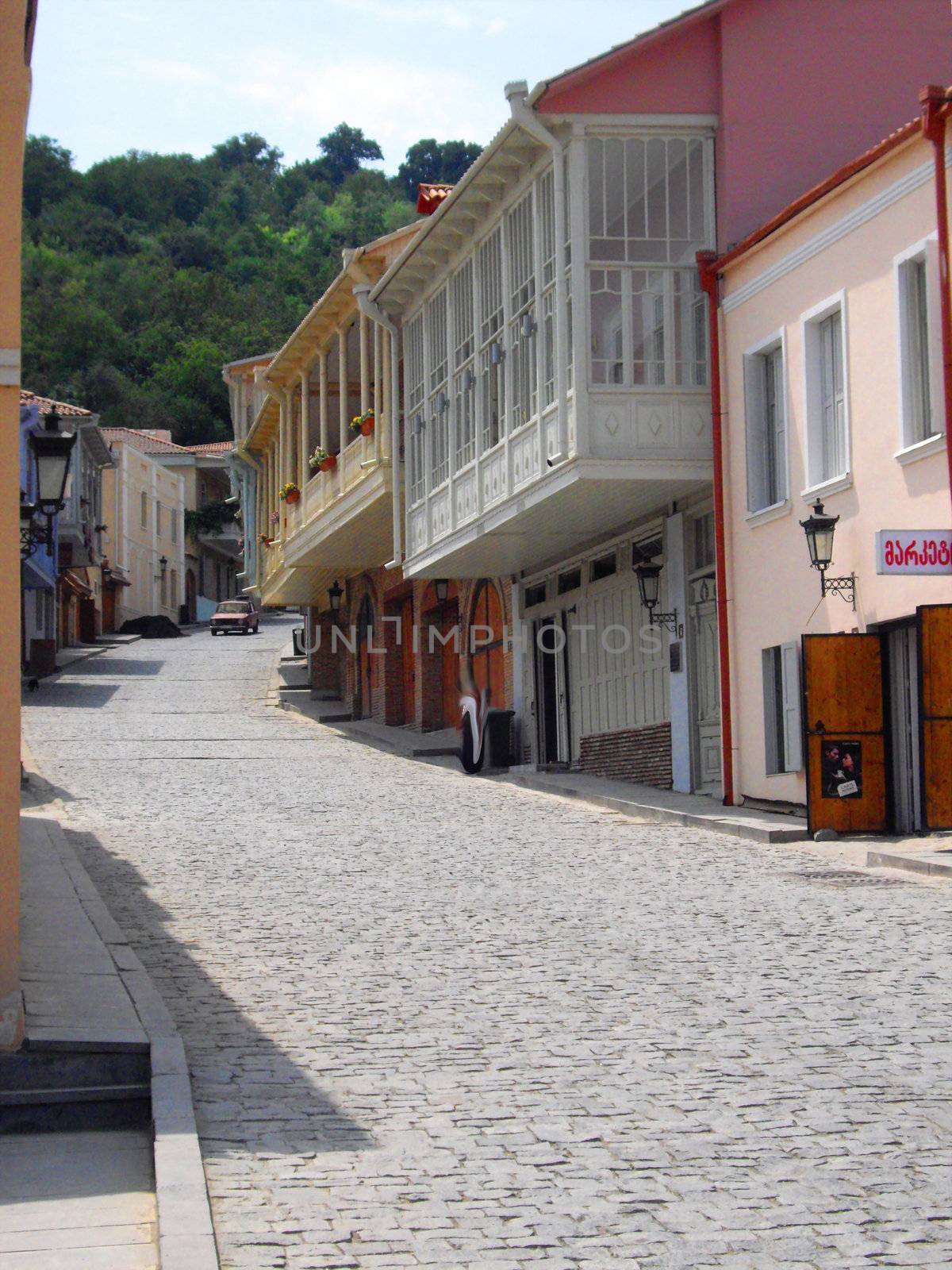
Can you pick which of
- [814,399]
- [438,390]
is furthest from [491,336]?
[814,399]

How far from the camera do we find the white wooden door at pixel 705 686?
18.1 metres

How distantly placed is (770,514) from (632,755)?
5.16 meters

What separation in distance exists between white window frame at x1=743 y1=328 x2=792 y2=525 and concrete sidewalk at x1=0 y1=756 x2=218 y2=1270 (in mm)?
8484

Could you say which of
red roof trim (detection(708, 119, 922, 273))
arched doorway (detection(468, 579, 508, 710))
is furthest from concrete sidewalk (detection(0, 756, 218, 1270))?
arched doorway (detection(468, 579, 508, 710))

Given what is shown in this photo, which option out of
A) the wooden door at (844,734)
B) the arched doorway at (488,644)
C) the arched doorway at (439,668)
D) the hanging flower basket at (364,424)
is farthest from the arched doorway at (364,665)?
the wooden door at (844,734)

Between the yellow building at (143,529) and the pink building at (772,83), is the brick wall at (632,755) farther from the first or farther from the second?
the yellow building at (143,529)

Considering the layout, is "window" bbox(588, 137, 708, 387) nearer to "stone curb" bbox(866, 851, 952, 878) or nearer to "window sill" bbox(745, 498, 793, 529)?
"window sill" bbox(745, 498, 793, 529)

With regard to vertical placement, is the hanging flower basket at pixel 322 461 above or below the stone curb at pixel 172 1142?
above

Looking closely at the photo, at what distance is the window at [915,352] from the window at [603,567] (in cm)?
744

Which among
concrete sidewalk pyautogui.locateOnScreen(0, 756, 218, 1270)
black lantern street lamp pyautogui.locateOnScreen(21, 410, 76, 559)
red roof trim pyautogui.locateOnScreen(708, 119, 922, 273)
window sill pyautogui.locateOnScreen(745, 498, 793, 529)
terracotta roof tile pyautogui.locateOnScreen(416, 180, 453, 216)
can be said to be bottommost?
concrete sidewalk pyautogui.locateOnScreen(0, 756, 218, 1270)

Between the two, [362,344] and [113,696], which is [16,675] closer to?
[362,344]

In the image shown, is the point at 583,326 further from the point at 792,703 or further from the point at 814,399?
the point at 792,703

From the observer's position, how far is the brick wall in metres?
19.5

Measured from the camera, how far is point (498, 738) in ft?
78.4
